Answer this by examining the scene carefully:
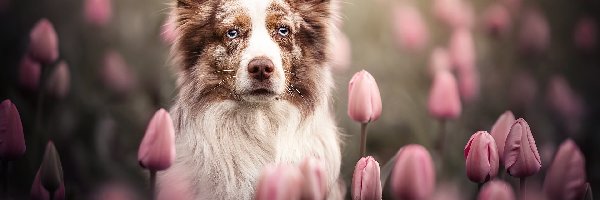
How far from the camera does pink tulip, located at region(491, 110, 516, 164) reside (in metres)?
1.68

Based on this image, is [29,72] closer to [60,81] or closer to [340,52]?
[60,81]

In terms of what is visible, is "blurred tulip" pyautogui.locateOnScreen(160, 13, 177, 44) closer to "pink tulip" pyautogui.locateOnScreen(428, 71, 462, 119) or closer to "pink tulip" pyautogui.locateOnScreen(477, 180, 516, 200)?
"pink tulip" pyautogui.locateOnScreen(428, 71, 462, 119)

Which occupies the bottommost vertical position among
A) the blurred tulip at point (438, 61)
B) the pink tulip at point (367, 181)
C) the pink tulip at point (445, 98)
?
the pink tulip at point (367, 181)

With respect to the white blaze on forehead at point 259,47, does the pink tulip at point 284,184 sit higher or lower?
lower

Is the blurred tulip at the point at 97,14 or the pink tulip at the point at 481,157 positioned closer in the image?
the pink tulip at the point at 481,157

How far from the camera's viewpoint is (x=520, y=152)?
162cm

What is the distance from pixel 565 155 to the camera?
1683 millimetres

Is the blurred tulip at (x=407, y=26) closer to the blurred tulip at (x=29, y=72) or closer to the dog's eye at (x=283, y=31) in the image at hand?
the dog's eye at (x=283, y=31)

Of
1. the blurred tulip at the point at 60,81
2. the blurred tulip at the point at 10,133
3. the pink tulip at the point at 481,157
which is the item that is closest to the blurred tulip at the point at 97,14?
the blurred tulip at the point at 60,81

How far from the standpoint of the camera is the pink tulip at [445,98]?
1.72m

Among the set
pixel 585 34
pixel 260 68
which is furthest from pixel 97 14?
pixel 585 34

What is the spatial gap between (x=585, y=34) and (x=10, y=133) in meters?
1.39

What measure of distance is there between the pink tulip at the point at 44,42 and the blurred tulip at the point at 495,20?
3.27 feet

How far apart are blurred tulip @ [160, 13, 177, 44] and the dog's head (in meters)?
0.01
